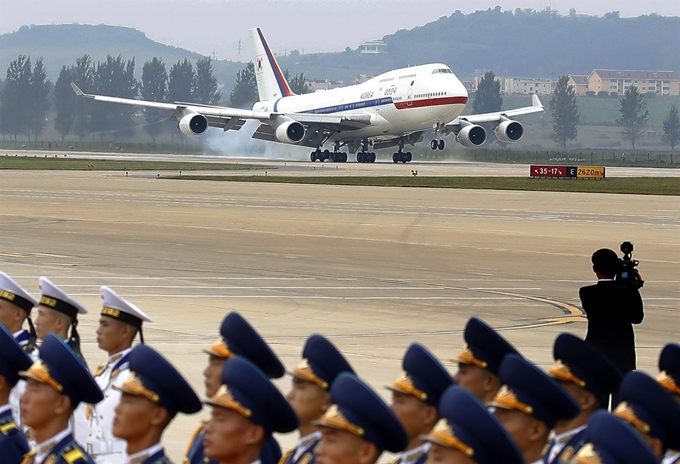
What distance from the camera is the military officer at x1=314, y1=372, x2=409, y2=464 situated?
18.4ft

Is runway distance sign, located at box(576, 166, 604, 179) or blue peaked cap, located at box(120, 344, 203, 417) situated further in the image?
runway distance sign, located at box(576, 166, 604, 179)

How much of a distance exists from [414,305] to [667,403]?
15.4 metres

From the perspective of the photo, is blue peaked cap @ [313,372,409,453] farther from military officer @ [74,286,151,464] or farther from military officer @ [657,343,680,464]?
military officer @ [74,286,151,464]

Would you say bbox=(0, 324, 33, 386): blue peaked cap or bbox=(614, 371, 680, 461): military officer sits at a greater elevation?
bbox=(614, 371, 680, 461): military officer

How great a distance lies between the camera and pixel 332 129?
295 ft

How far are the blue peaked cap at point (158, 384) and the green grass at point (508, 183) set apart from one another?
48.8m

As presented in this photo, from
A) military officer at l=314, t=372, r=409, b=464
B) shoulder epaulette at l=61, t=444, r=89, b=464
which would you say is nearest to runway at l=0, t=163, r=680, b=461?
shoulder epaulette at l=61, t=444, r=89, b=464

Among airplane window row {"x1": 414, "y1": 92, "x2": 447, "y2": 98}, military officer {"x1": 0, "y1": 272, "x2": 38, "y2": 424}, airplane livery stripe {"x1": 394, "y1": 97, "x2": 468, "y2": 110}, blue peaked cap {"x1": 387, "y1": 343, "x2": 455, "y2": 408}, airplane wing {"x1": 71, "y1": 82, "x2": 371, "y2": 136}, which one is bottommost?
military officer {"x1": 0, "y1": 272, "x2": 38, "y2": 424}

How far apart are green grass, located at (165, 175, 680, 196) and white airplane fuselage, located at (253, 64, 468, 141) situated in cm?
1475

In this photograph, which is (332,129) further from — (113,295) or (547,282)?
(113,295)

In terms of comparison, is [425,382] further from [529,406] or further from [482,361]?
[482,361]

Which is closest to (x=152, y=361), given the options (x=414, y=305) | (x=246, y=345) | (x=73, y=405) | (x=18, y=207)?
(x=73, y=405)

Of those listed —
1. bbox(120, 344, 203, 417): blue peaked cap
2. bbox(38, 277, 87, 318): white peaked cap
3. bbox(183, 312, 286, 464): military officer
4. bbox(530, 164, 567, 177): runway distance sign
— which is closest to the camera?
bbox(120, 344, 203, 417): blue peaked cap

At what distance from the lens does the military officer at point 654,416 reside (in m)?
5.80
